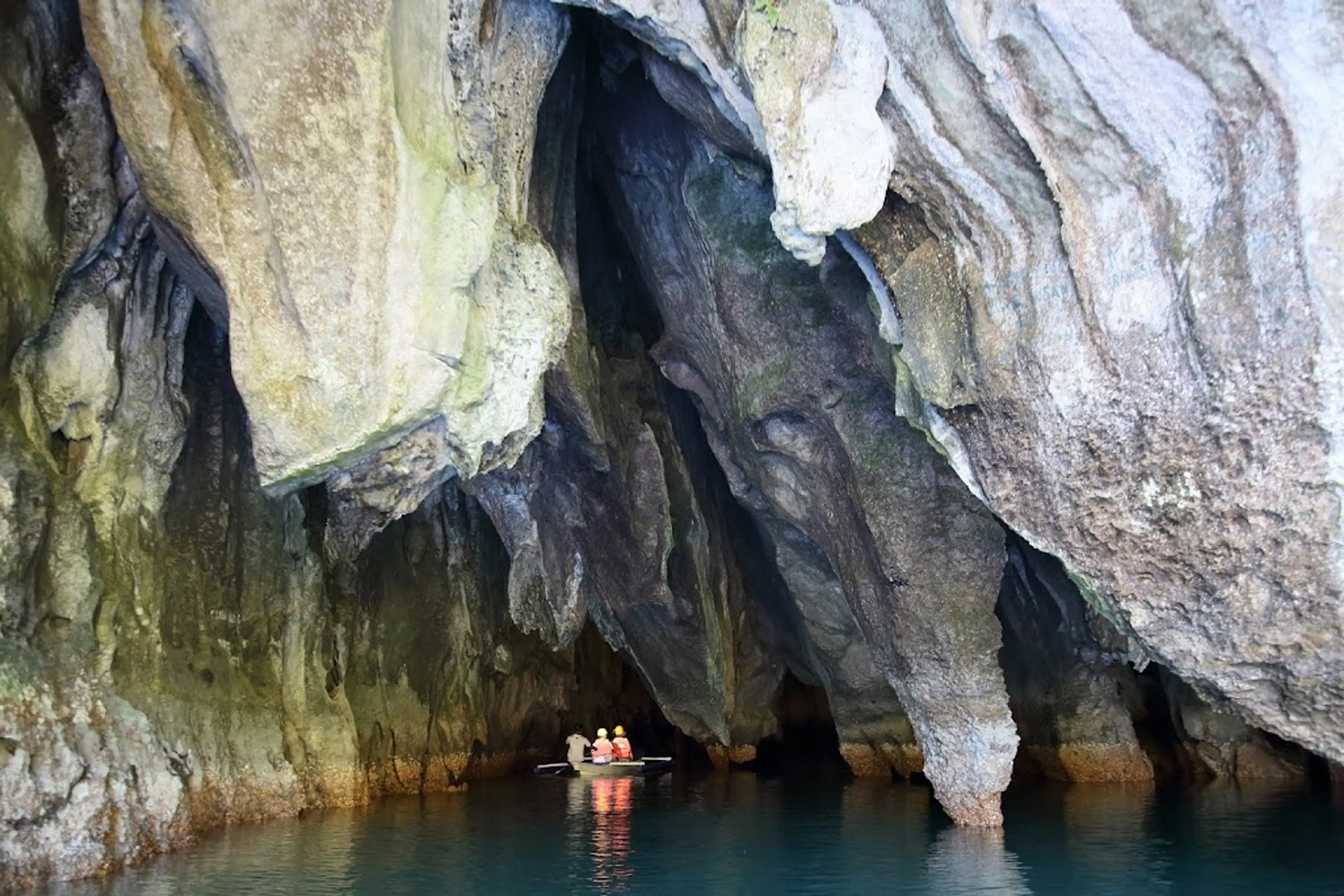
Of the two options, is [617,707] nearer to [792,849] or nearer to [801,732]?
[801,732]

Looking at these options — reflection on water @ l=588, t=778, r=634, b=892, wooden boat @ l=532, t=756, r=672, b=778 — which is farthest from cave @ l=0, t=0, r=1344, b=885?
wooden boat @ l=532, t=756, r=672, b=778

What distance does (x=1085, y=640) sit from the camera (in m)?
16.7

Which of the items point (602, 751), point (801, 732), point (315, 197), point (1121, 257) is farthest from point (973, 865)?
point (801, 732)

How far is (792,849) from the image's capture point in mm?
11500

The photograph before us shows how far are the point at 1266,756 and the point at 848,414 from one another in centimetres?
943

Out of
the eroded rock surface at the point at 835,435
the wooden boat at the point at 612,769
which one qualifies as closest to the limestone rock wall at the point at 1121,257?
the eroded rock surface at the point at 835,435

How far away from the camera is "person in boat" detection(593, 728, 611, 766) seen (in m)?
22.5

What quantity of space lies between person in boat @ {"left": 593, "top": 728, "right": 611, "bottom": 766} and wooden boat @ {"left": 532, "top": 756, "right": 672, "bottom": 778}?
8 cm

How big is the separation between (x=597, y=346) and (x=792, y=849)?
24.2 ft

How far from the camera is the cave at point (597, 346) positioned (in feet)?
26.5

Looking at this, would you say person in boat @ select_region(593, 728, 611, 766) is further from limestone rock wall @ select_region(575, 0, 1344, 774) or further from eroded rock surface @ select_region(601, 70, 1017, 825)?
limestone rock wall @ select_region(575, 0, 1344, 774)

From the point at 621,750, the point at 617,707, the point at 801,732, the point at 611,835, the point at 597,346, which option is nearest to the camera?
the point at 611,835

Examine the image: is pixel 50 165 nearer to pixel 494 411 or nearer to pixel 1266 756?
pixel 494 411

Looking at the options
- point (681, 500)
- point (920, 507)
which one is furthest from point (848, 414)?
point (681, 500)
